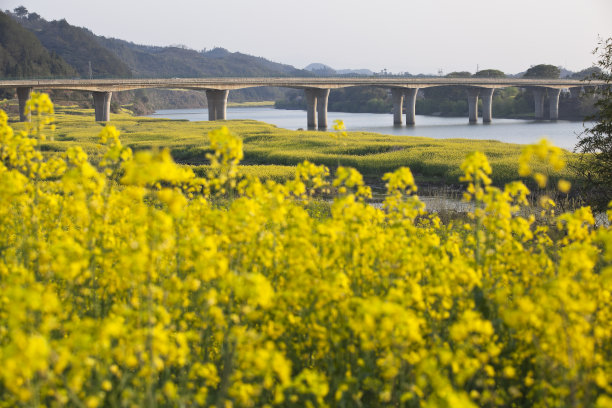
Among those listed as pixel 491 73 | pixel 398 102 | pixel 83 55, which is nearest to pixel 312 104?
pixel 398 102

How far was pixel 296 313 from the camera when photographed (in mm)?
5203

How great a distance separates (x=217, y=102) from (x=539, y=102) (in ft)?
193

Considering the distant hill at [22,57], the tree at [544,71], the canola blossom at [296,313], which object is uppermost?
the distant hill at [22,57]

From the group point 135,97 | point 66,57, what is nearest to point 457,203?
point 135,97

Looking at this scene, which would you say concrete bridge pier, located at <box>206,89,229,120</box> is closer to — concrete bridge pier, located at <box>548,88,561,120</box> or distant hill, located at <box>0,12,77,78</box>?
distant hill, located at <box>0,12,77,78</box>

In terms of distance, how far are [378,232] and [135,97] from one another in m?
182

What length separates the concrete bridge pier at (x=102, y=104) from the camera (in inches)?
3083

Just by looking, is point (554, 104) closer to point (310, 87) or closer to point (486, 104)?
point (486, 104)

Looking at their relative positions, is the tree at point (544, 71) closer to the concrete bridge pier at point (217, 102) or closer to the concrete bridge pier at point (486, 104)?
the concrete bridge pier at point (486, 104)

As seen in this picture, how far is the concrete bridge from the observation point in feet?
243

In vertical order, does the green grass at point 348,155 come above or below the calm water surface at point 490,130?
below

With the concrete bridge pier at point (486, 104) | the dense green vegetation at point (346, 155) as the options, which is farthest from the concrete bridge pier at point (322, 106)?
the dense green vegetation at point (346, 155)

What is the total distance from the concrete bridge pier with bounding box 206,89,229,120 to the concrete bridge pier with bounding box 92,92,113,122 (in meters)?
14.1

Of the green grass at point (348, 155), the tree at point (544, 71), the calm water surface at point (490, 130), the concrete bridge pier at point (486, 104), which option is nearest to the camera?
the green grass at point (348, 155)
